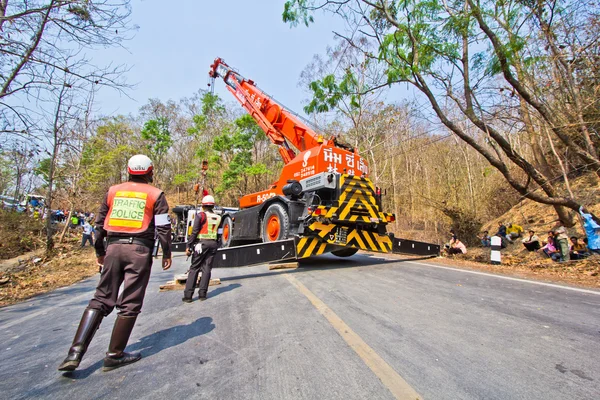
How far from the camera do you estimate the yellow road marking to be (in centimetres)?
199

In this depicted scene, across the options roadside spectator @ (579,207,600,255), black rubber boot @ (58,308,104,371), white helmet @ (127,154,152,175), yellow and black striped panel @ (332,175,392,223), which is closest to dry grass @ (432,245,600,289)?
roadside spectator @ (579,207,600,255)

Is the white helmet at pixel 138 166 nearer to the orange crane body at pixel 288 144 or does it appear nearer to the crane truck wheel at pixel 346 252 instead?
the orange crane body at pixel 288 144

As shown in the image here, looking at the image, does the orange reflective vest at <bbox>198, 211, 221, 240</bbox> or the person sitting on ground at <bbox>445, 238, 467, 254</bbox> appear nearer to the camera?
the orange reflective vest at <bbox>198, 211, 221, 240</bbox>

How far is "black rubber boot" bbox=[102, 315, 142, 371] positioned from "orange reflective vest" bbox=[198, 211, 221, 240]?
2676 mm

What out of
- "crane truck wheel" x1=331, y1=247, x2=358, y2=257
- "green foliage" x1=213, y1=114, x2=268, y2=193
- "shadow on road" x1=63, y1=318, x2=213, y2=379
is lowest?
"shadow on road" x1=63, y1=318, x2=213, y2=379

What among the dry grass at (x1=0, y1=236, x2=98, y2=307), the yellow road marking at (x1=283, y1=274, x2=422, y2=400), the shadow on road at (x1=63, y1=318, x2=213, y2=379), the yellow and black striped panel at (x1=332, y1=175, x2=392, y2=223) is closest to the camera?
the yellow road marking at (x1=283, y1=274, x2=422, y2=400)

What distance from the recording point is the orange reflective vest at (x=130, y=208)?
2805 mm

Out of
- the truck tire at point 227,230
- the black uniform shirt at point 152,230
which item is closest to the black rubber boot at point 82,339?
the black uniform shirt at point 152,230

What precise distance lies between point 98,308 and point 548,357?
3.69m

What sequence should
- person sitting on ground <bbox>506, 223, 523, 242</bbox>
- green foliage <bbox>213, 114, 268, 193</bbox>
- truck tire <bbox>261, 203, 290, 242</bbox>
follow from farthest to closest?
green foliage <bbox>213, 114, 268, 193</bbox> → person sitting on ground <bbox>506, 223, 523, 242</bbox> → truck tire <bbox>261, 203, 290, 242</bbox>

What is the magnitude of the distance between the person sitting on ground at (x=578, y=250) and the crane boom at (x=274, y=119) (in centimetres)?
724

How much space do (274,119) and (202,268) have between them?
6772mm

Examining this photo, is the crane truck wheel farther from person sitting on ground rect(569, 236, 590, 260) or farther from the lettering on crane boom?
person sitting on ground rect(569, 236, 590, 260)

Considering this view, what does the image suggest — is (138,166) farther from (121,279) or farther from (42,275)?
(42,275)
